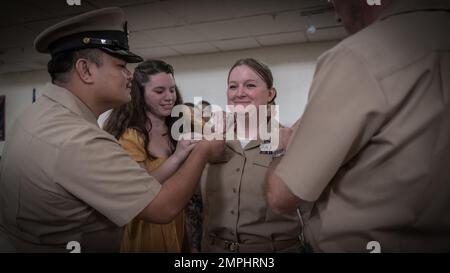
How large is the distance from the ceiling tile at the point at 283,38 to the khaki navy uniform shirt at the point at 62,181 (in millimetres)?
1162

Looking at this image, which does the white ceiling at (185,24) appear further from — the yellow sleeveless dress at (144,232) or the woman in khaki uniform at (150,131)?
the yellow sleeveless dress at (144,232)

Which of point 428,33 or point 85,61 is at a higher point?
point 85,61

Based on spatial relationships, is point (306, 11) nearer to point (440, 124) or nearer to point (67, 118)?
point (440, 124)

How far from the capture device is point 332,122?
0.54 metres

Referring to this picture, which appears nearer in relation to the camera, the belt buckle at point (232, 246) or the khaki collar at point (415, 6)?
the khaki collar at point (415, 6)

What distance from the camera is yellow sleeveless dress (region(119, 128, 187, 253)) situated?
110cm

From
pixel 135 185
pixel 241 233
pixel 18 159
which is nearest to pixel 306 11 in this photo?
pixel 241 233

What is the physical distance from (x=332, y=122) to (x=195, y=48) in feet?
4.67

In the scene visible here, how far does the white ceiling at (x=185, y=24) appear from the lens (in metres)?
1.18

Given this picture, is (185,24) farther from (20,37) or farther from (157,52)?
(20,37)

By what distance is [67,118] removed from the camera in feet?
2.60

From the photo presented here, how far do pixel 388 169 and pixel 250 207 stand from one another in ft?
1.79

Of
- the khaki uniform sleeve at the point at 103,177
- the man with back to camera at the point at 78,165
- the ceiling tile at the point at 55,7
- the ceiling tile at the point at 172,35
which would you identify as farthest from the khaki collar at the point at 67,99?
the ceiling tile at the point at 172,35
